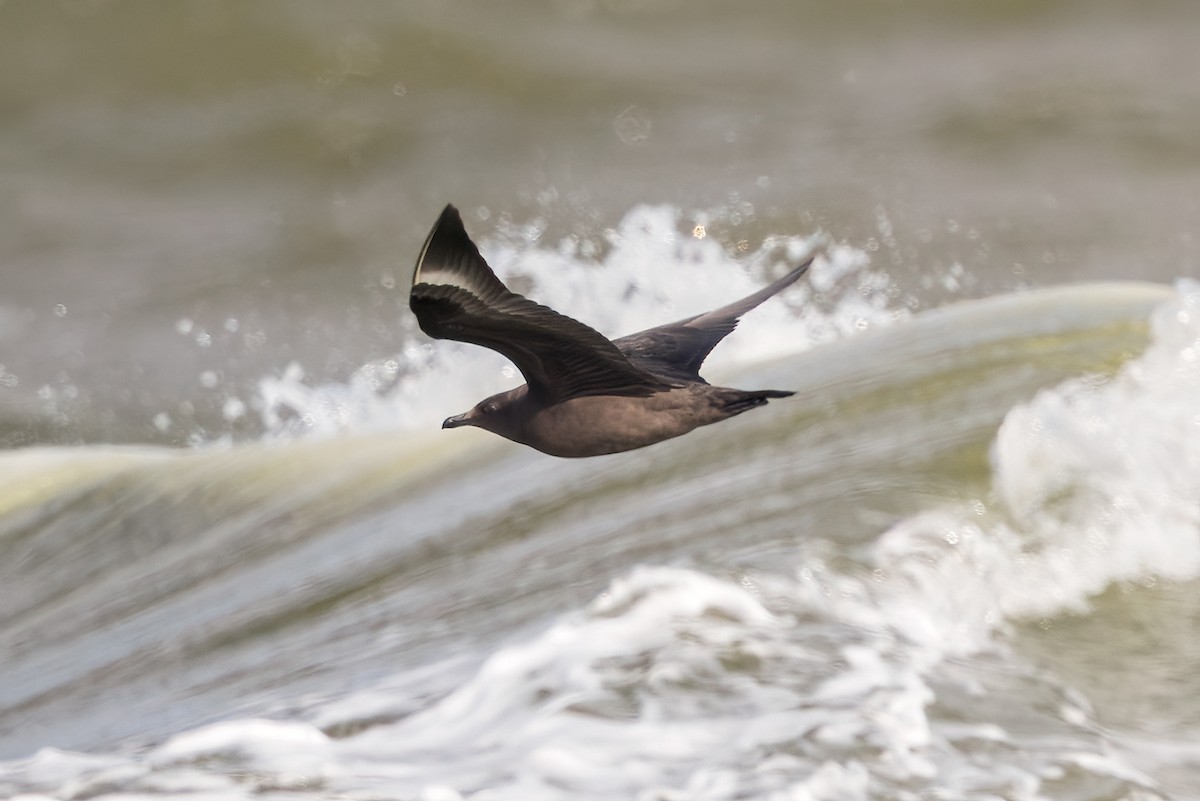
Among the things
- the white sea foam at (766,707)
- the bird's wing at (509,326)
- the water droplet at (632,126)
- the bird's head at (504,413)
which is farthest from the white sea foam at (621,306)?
the bird's wing at (509,326)

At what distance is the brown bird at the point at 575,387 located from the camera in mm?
3391

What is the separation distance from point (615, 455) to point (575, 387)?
7.26 feet

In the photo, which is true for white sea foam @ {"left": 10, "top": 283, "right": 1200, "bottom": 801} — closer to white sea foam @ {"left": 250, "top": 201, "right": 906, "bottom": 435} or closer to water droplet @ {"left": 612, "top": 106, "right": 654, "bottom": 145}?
white sea foam @ {"left": 250, "top": 201, "right": 906, "bottom": 435}

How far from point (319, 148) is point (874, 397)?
18.3ft

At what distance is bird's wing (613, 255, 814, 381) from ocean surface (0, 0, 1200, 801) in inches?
22.5

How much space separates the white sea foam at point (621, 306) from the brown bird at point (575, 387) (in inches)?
157

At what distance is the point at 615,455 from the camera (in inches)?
237

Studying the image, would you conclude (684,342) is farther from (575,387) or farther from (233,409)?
(233,409)

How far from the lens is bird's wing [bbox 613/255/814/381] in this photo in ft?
13.5

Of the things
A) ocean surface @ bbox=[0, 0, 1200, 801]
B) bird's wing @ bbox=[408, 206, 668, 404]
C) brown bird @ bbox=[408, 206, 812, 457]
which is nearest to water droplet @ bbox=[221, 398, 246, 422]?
ocean surface @ bbox=[0, 0, 1200, 801]

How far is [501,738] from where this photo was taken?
3.57m

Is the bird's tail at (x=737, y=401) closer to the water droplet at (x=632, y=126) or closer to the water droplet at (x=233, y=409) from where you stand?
the water droplet at (x=233, y=409)

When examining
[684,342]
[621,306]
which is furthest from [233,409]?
[684,342]

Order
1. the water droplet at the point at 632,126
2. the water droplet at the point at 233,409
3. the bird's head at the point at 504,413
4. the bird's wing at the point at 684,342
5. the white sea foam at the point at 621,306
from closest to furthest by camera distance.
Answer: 1. the bird's head at the point at 504,413
2. the bird's wing at the point at 684,342
3. the white sea foam at the point at 621,306
4. the water droplet at the point at 233,409
5. the water droplet at the point at 632,126
